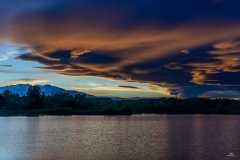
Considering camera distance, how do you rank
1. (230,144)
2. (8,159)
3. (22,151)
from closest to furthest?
(8,159), (22,151), (230,144)

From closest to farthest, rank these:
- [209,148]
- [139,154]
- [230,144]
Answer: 1. [139,154]
2. [209,148]
3. [230,144]

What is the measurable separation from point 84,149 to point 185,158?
55.7 feet

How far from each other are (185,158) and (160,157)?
3.36m

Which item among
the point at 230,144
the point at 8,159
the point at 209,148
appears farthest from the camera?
the point at 230,144

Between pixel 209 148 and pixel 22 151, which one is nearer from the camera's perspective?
pixel 22 151

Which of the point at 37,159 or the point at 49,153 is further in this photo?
the point at 49,153

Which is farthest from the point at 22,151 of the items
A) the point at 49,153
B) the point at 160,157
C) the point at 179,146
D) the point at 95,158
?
the point at 179,146

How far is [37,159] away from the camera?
57.8m

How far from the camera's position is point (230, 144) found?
8081 centimetres

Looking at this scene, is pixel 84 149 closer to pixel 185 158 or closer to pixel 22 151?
pixel 22 151

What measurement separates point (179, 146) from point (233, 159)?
17886mm

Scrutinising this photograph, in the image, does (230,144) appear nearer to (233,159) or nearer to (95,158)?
(233,159)

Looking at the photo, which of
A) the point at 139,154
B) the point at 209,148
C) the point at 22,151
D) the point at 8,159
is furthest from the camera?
the point at 209,148

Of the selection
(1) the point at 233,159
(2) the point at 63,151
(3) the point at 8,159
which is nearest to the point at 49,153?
(2) the point at 63,151
